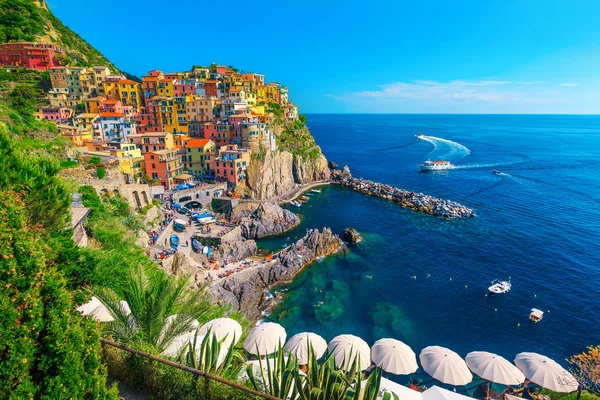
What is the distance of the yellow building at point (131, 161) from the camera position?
4138cm

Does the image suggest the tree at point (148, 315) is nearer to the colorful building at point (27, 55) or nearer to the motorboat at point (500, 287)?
the motorboat at point (500, 287)

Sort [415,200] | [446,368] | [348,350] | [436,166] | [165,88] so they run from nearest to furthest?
[446,368], [348,350], [415,200], [165,88], [436,166]

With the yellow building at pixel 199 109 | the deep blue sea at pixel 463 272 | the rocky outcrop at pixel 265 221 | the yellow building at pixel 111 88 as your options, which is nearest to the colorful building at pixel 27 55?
the yellow building at pixel 111 88

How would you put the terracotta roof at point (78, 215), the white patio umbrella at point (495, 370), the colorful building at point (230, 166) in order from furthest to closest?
the colorful building at point (230, 166) → the terracotta roof at point (78, 215) → the white patio umbrella at point (495, 370)

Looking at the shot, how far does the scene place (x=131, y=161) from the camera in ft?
142

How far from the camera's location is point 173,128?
5769 cm

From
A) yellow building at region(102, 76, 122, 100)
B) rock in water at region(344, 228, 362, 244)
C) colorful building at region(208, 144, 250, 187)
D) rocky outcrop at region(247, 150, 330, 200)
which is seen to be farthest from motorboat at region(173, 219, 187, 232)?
yellow building at region(102, 76, 122, 100)

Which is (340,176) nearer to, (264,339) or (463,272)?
(463,272)

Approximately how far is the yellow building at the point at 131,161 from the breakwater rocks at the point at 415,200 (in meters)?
38.9

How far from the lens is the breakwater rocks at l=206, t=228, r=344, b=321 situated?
92.1ft

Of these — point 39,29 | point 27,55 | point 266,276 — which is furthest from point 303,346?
point 39,29

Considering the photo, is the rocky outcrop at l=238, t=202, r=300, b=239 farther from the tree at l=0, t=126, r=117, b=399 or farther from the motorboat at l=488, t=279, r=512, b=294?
the tree at l=0, t=126, r=117, b=399

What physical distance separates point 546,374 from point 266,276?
2291 cm

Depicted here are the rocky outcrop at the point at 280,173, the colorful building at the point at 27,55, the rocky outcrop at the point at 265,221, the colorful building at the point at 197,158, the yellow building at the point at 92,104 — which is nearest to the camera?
the rocky outcrop at the point at 265,221
